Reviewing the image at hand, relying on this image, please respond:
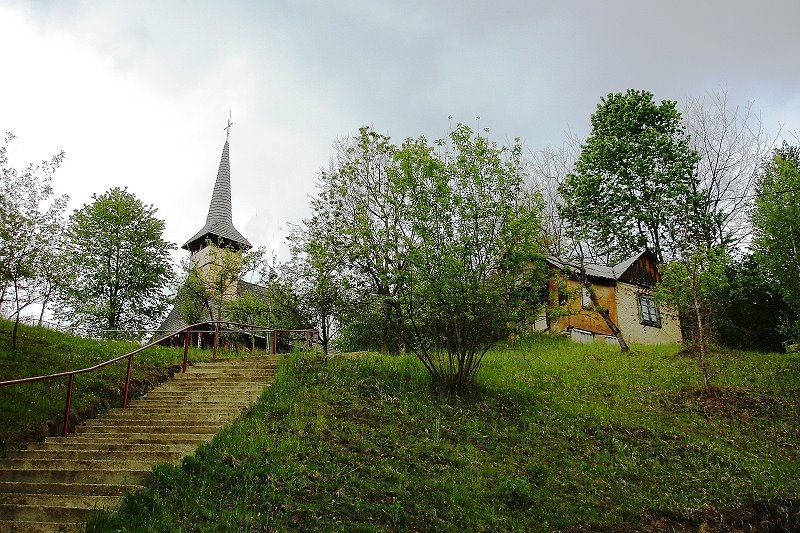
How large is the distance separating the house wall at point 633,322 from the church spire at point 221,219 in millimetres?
23744

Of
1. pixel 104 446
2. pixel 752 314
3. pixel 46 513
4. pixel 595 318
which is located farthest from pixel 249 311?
pixel 752 314

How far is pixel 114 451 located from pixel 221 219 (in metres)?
36.5

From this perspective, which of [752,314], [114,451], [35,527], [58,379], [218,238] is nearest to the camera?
[35,527]

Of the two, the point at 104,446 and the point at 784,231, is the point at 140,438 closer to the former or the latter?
the point at 104,446

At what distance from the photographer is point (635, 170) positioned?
29.7 metres

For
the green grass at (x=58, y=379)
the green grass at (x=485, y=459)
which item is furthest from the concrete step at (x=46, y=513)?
the green grass at (x=58, y=379)

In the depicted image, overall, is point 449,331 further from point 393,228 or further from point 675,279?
point 675,279

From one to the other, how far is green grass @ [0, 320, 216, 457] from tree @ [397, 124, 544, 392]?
712 cm

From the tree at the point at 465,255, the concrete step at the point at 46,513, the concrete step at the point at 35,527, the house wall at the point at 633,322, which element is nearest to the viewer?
the concrete step at the point at 35,527

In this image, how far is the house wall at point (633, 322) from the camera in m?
31.1

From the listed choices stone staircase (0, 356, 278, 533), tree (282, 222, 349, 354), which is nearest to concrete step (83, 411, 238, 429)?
stone staircase (0, 356, 278, 533)

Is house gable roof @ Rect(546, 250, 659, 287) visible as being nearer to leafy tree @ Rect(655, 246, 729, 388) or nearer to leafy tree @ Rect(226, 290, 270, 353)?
leafy tree @ Rect(655, 246, 729, 388)

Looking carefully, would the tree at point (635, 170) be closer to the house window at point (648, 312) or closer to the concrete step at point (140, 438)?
the house window at point (648, 312)

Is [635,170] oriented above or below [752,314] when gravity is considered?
above
